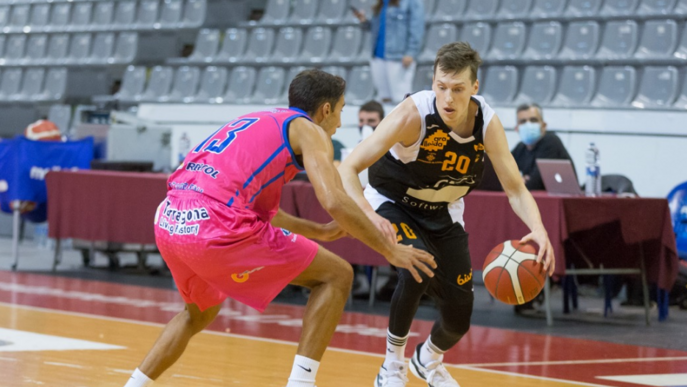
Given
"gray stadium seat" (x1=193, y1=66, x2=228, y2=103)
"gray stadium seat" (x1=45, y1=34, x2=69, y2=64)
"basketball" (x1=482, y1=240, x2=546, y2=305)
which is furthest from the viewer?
"gray stadium seat" (x1=45, y1=34, x2=69, y2=64)

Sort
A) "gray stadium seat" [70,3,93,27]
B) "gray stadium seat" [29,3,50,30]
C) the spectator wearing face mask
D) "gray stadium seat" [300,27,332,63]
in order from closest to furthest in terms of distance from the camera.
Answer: the spectator wearing face mask
"gray stadium seat" [300,27,332,63]
"gray stadium seat" [70,3,93,27]
"gray stadium seat" [29,3,50,30]

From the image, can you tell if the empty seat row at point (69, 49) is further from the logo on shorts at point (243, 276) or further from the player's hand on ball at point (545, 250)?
the logo on shorts at point (243, 276)

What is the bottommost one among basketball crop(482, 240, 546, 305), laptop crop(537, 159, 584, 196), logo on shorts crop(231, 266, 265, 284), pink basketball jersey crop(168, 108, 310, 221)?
logo on shorts crop(231, 266, 265, 284)

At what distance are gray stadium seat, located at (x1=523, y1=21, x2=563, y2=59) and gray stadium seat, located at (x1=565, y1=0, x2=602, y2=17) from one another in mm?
227

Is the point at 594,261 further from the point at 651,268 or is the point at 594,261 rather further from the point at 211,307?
the point at 211,307

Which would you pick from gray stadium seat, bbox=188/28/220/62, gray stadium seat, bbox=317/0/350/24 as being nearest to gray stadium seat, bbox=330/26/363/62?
gray stadium seat, bbox=317/0/350/24

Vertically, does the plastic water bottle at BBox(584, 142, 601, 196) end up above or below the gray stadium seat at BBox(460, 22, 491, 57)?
Answer: below

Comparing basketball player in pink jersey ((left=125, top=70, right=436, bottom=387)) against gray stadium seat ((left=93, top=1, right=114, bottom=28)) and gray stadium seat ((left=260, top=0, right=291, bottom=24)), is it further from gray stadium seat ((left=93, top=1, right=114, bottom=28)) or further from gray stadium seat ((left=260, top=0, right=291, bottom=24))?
gray stadium seat ((left=93, top=1, right=114, bottom=28))

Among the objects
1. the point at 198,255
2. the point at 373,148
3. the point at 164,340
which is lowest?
the point at 164,340

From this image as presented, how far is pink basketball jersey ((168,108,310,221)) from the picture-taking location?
13.9ft

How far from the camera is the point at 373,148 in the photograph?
15.9 ft

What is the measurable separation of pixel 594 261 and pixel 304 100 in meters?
4.86

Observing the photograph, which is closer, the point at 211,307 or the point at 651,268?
Answer: the point at 211,307

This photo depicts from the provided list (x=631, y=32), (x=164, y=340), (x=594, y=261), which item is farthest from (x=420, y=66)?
(x=164, y=340)
